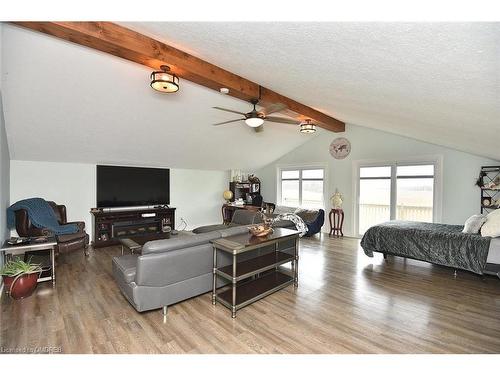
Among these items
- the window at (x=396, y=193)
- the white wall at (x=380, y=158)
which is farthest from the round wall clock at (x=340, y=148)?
the window at (x=396, y=193)

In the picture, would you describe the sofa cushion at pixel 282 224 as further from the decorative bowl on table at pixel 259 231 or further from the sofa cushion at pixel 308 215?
the sofa cushion at pixel 308 215

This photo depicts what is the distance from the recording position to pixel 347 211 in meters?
6.26

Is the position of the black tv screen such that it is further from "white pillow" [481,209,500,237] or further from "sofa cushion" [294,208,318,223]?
"white pillow" [481,209,500,237]

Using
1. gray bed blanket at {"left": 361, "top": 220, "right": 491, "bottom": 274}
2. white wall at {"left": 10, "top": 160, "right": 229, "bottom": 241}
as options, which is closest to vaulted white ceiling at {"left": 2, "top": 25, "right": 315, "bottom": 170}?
white wall at {"left": 10, "top": 160, "right": 229, "bottom": 241}

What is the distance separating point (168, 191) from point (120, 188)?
1.24 m

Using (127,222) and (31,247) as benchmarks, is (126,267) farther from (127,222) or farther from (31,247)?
(127,222)

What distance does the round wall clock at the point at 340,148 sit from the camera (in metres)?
6.26

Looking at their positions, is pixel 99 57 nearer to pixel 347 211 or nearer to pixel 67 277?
pixel 67 277

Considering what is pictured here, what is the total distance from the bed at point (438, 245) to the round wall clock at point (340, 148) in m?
2.54

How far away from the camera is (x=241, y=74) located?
10.8 ft

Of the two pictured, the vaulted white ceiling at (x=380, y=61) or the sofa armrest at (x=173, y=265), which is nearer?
the vaulted white ceiling at (x=380, y=61)

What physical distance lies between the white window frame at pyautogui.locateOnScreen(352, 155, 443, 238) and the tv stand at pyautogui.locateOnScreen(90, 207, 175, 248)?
192 inches

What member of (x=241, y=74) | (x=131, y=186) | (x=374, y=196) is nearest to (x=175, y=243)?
(x=241, y=74)
